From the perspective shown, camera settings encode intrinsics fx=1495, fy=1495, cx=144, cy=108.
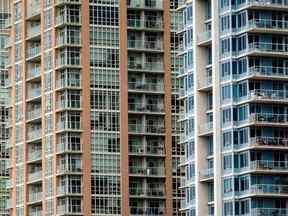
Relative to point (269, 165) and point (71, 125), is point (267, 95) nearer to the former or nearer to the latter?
point (269, 165)

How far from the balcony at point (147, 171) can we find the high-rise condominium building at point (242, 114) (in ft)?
72.2

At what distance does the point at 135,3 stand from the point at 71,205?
85.3 feet

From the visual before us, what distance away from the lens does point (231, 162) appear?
492ft

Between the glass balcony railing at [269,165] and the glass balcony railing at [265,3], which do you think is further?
the glass balcony railing at [265,3]

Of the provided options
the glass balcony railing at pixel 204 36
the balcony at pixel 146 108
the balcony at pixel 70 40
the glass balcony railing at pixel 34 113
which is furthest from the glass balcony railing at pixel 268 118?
the glass balcony railing at pixel 34 113

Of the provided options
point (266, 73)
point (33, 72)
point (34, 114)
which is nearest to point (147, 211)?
point (34, 114)

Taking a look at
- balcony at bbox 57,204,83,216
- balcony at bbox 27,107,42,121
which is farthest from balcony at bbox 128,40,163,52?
balcony at bbox 57,204,83,216

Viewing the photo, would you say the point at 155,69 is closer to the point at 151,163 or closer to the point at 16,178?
the point at 151,163

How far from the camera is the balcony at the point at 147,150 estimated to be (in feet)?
584

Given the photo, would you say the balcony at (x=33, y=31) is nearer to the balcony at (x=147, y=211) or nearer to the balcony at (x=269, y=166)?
the balcony at (x=147, y=211)

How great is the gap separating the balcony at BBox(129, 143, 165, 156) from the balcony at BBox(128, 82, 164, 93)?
666 centimetres

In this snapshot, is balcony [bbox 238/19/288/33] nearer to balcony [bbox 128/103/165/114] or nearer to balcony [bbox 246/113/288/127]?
balcony [bbox 246/113/288/127]

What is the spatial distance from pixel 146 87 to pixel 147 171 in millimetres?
10193

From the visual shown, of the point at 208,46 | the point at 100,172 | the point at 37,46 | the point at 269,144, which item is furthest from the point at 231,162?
the point at 37,46
